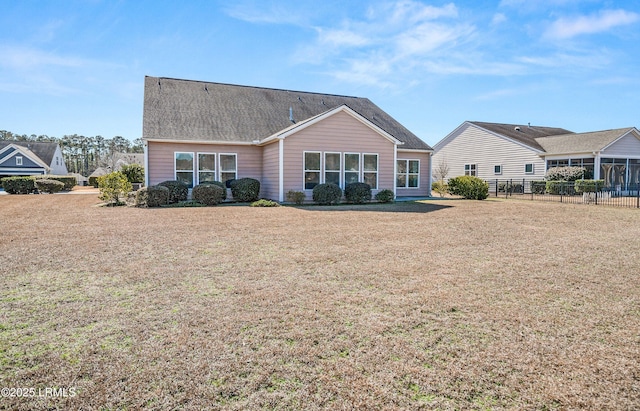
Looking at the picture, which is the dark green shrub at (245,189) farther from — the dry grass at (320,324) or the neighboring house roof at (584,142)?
the neighboring house roof at (584,142)

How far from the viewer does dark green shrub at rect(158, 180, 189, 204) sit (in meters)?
15.6

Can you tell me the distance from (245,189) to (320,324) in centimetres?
1351

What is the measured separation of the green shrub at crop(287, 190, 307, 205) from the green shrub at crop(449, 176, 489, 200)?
9.55 metres

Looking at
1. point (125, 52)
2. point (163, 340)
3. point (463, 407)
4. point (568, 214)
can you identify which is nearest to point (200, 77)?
point (125, 52)

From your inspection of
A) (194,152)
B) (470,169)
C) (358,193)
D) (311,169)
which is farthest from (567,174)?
(194,152)

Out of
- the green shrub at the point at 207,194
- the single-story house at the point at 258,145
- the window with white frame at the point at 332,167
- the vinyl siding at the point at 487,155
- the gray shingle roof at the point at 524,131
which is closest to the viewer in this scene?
the green shrub at the point at 207,194

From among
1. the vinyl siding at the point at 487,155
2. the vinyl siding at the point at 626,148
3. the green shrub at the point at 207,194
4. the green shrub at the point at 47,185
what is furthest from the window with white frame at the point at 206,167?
the vinyl siding at the point at 626,148

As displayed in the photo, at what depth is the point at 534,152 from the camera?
2669cm

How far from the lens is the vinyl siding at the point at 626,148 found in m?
24.5

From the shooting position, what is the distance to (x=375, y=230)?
356 inches

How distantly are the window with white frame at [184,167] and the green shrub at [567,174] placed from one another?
2382 cm

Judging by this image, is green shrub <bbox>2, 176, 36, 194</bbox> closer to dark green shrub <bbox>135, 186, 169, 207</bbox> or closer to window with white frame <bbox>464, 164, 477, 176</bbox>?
dark green shrub <bbox>135, 186, 169, 207</bbox>

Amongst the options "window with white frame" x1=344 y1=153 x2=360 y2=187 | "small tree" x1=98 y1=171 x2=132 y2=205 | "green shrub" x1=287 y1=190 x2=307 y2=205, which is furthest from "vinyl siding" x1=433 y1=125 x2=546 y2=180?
"small tree" x1=98 y1=171 x2=132 y2=205

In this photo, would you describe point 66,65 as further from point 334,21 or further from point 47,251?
point 47,251
